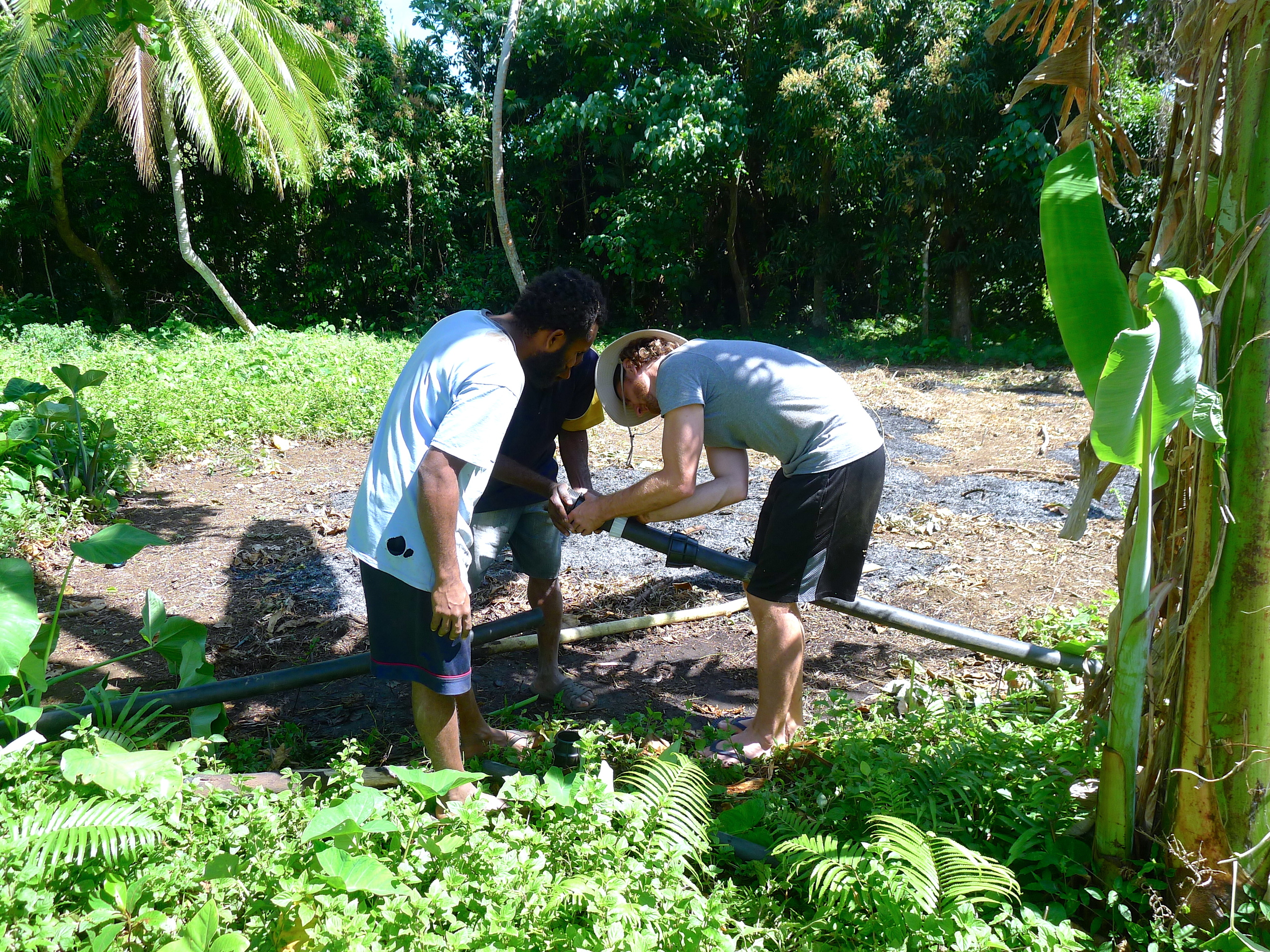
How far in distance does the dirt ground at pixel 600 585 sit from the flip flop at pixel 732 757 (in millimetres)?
542

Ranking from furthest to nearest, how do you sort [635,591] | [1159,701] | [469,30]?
[469,30]
[635,591]
[1159,701]

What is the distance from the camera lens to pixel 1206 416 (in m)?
1.80

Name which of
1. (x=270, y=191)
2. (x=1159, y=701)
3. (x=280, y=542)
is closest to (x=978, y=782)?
(x=1159, y=701)

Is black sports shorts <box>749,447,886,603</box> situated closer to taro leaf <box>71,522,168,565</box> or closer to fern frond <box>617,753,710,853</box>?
fern frond <box>617,753,710,853</box>

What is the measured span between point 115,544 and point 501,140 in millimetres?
15816

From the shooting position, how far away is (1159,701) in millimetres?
2131

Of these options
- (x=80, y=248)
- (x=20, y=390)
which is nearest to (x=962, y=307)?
(x=20, y=390)

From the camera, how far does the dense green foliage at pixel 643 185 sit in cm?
1378

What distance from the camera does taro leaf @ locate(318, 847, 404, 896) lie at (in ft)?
5.64

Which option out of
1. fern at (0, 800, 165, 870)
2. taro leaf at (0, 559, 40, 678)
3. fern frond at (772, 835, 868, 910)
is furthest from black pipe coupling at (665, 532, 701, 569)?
taro leaf at (0, 559, 40, 678)

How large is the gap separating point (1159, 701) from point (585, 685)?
2.41m

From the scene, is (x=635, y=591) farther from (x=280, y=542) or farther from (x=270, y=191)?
(x=270, y=191)

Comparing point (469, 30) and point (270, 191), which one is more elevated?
point (469, 30)

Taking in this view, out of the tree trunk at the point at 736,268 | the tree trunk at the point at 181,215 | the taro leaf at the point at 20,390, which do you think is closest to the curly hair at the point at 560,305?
the taro leaf at the point at 20,390
